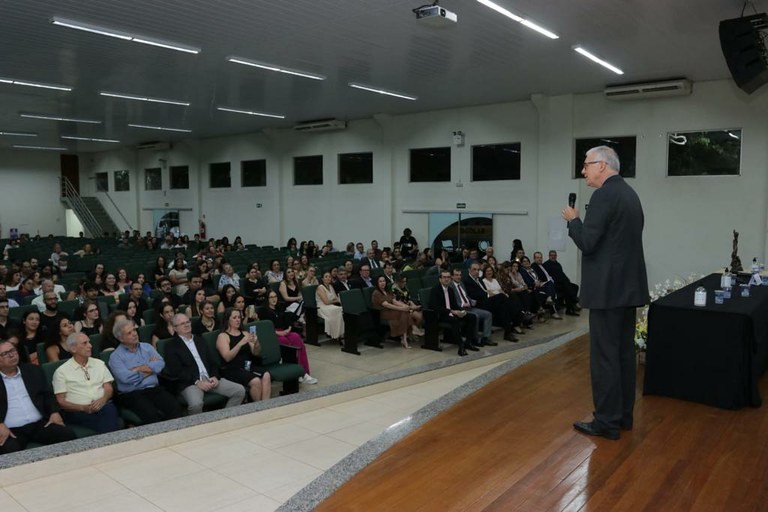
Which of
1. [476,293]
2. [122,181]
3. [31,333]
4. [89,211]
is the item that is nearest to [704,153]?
[476,293]

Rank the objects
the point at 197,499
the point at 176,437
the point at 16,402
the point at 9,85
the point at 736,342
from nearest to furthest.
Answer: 1. the point at 197,499
2. the point at 736,342
3. the point at 176,437
4. the point at 16,402
5. the point at 9,85

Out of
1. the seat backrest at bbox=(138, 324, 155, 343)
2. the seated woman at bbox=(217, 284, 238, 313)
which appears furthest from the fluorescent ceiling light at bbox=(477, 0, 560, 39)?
the seat backrest at bbox=(138, 324, 155, 343)

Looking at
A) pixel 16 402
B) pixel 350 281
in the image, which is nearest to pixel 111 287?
pixel 350 281

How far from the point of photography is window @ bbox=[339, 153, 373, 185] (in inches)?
685

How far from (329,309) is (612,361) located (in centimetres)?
612

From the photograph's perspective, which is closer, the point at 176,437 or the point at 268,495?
the point at 268,495

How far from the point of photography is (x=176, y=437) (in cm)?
401

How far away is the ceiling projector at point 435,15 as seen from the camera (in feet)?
21.5

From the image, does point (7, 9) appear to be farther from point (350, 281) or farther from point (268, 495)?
point (268, 495)

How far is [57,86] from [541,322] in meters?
10.5

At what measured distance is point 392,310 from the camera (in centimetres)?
877

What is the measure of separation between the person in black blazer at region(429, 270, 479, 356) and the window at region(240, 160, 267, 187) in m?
12.9

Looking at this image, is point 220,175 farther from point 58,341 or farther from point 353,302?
point 58,341

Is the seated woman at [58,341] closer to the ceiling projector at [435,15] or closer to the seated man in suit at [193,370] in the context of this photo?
the seated man in suit at [193,370]
